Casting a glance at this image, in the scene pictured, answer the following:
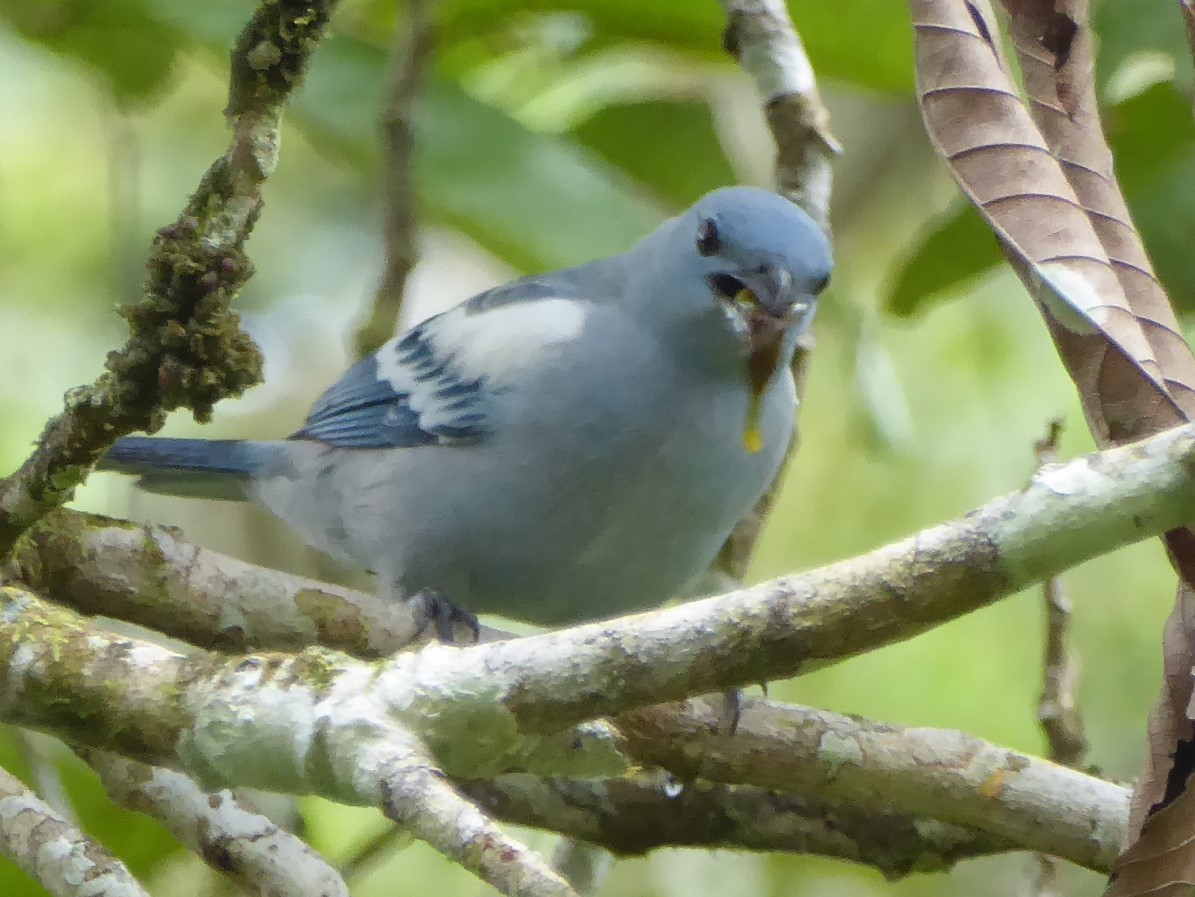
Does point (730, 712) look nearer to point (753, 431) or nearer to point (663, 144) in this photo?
point (753, 431)

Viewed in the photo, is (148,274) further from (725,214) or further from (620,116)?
(620,116)

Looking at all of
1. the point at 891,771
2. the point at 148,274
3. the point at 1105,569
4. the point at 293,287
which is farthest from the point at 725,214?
the point at 1105,569

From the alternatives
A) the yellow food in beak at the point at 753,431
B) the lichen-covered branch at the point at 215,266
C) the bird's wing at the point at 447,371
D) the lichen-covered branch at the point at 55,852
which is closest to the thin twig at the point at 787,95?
the yellow food in beak at the point at 753,431

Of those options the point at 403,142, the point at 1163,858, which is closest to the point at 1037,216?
the point at 1163,858

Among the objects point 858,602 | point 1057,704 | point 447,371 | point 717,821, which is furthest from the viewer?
point 447,371

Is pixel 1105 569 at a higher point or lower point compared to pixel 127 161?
lower

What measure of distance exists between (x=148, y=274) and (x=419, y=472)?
137 cm

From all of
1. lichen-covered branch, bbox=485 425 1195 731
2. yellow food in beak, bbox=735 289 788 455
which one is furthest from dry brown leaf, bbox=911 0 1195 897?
yellow food in beak, bbox=735 289 788 455

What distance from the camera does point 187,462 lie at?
3.42m

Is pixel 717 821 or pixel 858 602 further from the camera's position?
pixel 717 821

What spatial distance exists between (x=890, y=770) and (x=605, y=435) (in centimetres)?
89

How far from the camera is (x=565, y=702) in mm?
1575

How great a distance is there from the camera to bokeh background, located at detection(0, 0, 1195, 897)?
329 centimetres

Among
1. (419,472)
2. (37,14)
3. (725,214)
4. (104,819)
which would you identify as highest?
(37,14)
